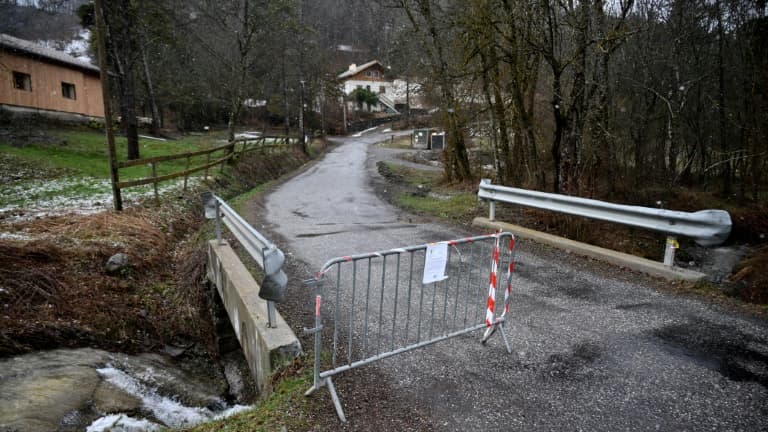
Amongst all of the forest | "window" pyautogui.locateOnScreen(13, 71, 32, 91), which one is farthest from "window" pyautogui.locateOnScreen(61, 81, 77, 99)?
the forest

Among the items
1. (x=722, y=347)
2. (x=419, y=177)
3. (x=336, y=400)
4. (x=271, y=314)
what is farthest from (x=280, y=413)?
(x=419, y=177)

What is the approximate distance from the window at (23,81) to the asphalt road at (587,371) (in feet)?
98.3

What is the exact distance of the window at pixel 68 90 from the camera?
2905 cm

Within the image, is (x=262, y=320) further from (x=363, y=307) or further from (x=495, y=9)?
(x=495, y=9)

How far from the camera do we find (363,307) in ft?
16.8

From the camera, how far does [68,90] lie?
29.6 meters

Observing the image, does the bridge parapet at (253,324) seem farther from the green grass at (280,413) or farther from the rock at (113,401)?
the rock at (113,401)

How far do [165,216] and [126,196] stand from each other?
1905 millimetres

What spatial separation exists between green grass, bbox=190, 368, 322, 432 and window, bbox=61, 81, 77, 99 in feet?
110

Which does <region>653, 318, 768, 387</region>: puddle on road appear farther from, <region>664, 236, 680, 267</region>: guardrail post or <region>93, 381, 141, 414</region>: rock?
<region>93, 381, 141, 414</region>: rock

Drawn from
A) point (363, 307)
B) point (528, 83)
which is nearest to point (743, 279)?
point (363, 307)

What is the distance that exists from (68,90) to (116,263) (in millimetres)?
29471

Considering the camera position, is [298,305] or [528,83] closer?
[298,305]

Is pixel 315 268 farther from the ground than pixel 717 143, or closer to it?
closer to it
